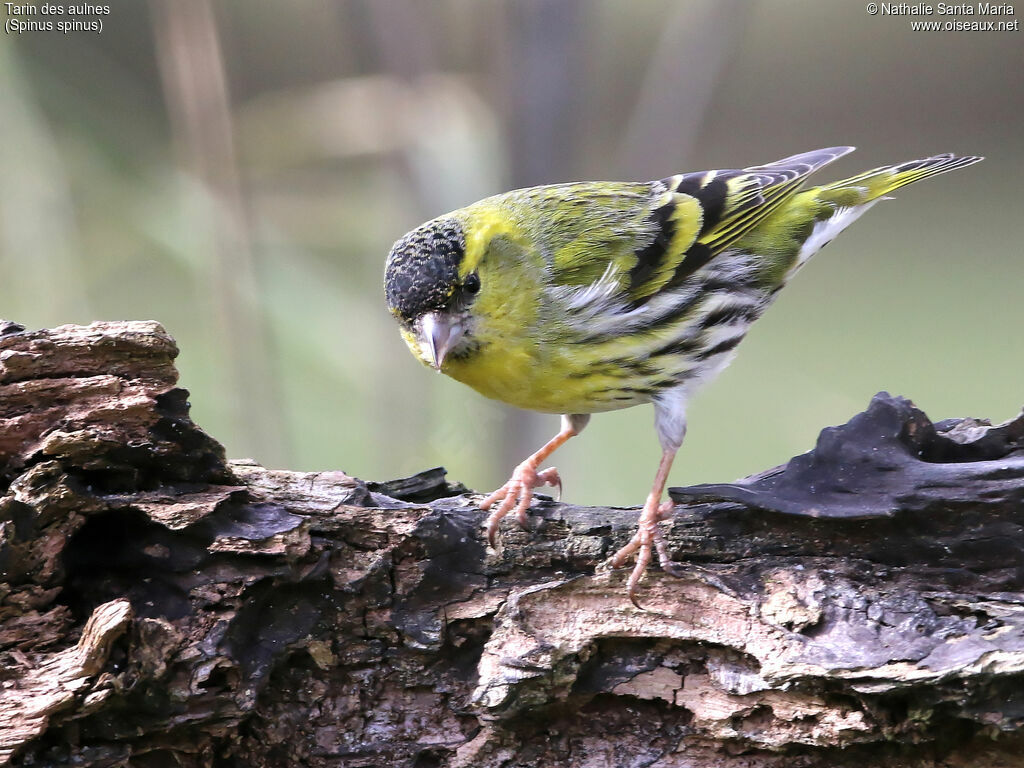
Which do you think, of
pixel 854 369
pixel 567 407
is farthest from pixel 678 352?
pixel 854 369

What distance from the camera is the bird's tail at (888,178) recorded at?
11.1 ft

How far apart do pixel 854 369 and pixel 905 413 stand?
7.55 metres

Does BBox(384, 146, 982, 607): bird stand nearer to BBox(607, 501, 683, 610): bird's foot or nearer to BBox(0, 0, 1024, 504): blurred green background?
BBox(607, 501, 683, 610): bird's foot

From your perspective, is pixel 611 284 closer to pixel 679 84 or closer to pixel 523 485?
pixel 523 485

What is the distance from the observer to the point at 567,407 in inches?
111

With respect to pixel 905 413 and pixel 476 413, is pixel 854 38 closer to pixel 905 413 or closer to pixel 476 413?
pixel 476 413

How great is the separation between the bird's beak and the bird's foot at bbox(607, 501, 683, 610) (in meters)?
0.64

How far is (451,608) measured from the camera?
7.23ft

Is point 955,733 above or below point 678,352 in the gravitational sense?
below

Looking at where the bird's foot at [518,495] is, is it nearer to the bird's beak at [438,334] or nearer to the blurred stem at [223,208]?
the bird's beak at [438,334]

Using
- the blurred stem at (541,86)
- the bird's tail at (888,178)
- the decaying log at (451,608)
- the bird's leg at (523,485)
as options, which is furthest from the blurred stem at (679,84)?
the decaying log at (451,608)

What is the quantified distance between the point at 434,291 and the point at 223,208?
1021 millimetres

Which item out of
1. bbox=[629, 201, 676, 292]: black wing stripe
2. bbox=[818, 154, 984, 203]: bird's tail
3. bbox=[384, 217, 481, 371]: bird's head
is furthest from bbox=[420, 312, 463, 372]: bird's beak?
bbox=[818, 154, 984, 203]: bird's tail

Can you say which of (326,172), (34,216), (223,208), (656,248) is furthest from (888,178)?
(326,172)
